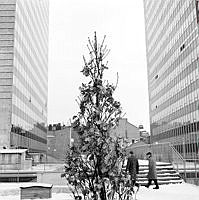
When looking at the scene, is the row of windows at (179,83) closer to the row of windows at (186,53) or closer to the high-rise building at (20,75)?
the row of windows at (186,53)

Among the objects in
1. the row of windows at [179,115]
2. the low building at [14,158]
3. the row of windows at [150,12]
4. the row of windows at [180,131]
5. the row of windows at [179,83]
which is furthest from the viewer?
the row of windows at [150,12]

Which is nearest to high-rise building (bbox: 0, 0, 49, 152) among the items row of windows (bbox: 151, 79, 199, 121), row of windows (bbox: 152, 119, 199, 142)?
row of windows (bbox: 152, 119, 199, 142)

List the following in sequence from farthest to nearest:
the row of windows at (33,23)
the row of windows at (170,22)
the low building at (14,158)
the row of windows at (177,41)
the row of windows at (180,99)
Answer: the row of windows at (33,23)
the row of windows at (170,22)
the row of windows at (177,41)
the row of windows at (180,99)
the low building at (14,158)

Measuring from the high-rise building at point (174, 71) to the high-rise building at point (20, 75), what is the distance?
2679 centimetres

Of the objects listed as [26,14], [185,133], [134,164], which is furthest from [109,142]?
[26,14]

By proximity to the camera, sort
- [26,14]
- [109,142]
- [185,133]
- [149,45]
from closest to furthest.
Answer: [109,142]
[185,133]
[26,14]
[149,45]

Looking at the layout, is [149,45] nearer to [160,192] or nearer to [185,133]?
[185,133]

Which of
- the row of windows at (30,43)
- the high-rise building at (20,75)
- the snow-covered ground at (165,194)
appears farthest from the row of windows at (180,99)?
the snow-covered ground at (165,194)

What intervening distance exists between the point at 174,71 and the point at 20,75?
94.6 feet

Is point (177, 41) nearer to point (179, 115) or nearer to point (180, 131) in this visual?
point (179, 115)

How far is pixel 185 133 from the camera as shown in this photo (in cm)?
5612

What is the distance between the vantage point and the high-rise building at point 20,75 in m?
52.9

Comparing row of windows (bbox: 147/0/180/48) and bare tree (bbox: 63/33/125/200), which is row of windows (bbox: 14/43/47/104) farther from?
bare tree (bbox: 63/33/125/200)

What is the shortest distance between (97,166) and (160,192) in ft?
27.5
